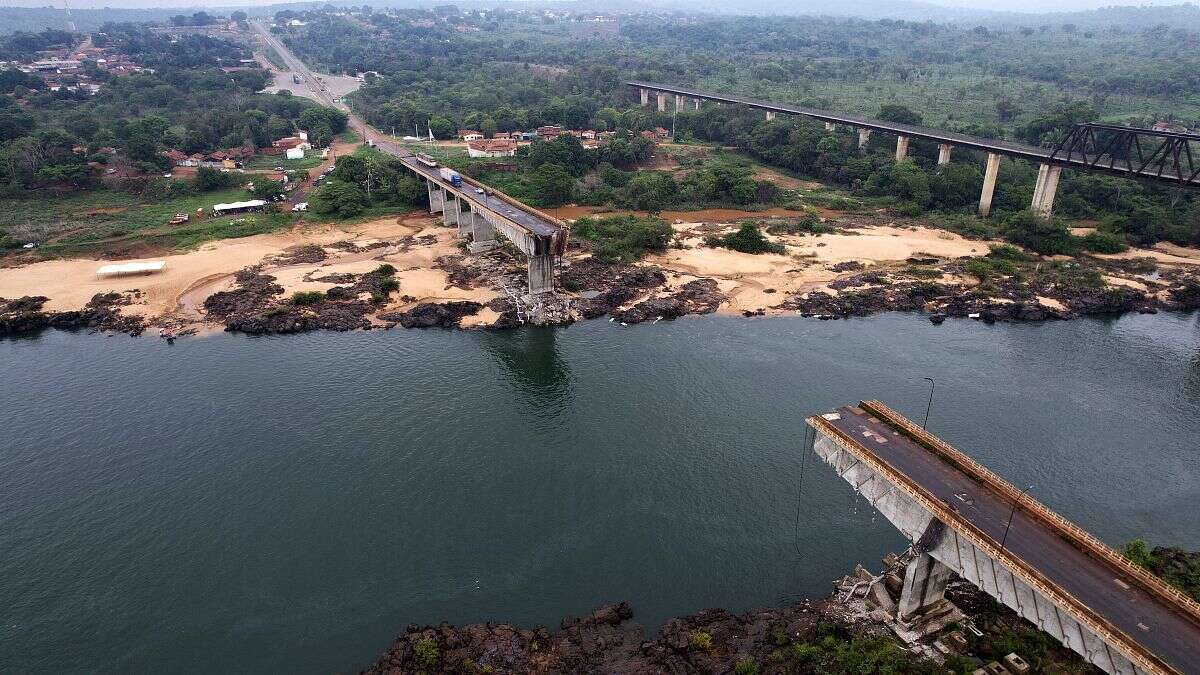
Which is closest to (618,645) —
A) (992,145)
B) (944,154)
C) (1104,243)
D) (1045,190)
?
(1104,243)

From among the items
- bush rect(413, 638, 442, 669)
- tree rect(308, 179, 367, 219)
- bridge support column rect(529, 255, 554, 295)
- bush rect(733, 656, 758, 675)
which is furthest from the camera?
tree rect(308, 179, 367, 219)

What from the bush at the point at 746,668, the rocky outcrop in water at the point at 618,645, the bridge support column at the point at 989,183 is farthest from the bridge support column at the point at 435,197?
the bush at the point at 746,668

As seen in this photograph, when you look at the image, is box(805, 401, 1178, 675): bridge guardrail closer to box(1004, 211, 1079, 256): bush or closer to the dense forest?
box(1004, 211, 1079, 256): bush

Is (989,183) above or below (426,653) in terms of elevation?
above

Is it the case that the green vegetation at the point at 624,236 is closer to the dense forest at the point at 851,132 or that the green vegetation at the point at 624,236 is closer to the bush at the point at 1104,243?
the dense forest at the point at 851,132

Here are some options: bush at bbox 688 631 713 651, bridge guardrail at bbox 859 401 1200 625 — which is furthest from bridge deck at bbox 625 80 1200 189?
bush at bbox 688 631 713 651

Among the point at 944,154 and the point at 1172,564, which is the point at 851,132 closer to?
the point at 944,154
